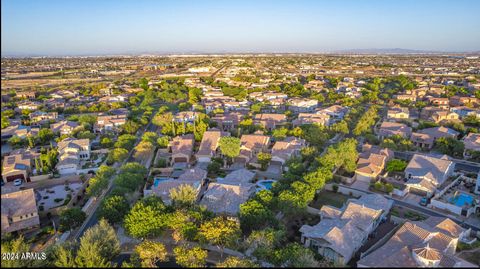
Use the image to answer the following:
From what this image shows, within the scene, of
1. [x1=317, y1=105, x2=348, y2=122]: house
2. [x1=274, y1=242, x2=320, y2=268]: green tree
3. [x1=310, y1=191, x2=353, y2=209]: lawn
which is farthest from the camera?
[x1=317, y1=105, x2=348, y2=122]: house

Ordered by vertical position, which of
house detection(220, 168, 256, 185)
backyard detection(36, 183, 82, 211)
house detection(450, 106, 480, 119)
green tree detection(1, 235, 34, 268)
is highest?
house detection(450, 106, 480, 119)

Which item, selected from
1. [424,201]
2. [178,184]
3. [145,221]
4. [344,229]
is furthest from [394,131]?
[145,221]

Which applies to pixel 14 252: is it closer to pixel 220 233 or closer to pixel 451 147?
pixel 220 233

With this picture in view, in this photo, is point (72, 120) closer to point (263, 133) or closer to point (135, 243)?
point (263, 133)

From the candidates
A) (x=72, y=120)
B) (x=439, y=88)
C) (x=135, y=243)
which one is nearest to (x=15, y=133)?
(x=72, y=120)

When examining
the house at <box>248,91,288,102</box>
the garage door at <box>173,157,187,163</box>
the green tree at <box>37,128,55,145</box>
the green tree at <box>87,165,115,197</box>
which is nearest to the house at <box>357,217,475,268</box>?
the green tree at <box>87,165,115,197</box>

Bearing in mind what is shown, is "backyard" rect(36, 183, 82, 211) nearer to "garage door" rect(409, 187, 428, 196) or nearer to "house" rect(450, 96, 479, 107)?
"garage door" rect(409, 187, 428, 196)
